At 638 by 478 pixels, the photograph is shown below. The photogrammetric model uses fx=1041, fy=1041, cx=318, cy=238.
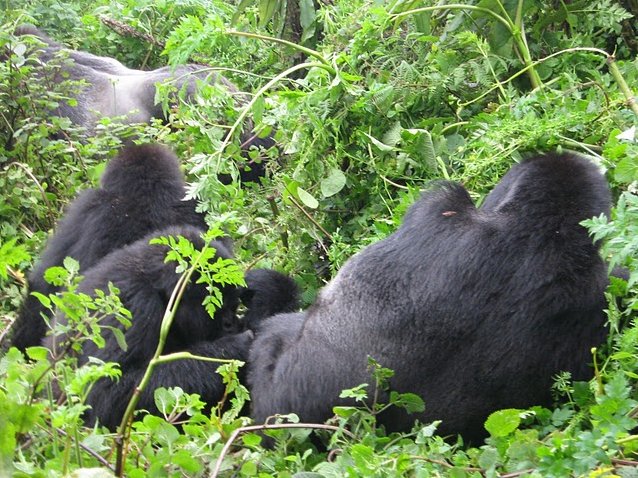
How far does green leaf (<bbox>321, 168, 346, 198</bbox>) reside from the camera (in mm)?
4215

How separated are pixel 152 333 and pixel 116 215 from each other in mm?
717

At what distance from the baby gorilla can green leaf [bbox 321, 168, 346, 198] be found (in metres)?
0.50

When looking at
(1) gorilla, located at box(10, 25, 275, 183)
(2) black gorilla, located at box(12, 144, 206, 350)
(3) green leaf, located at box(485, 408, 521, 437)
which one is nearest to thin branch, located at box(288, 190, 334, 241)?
(2) black gorilla, located at box(12, 144, 206, 350)

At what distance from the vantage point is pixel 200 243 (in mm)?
3844

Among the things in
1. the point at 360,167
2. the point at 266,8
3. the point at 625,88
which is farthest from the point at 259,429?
the point at 266,8

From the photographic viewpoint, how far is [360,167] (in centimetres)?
433

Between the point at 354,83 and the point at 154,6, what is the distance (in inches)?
134

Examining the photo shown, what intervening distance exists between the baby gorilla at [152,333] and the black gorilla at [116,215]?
23 cm

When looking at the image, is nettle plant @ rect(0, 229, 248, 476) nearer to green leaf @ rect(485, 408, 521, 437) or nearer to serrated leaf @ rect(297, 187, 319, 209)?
green leaf @ rect(485, 408, 521, 437)

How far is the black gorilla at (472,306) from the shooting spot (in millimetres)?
2930

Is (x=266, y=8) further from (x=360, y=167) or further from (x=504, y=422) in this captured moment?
(x=504, y=422)

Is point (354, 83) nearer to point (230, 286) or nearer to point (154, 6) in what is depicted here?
point (230, 286)

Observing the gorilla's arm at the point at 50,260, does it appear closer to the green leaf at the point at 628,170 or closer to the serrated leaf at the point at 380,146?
the serrated leaf at the point at 380,146

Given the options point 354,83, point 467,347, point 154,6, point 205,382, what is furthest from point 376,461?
point 154,6
